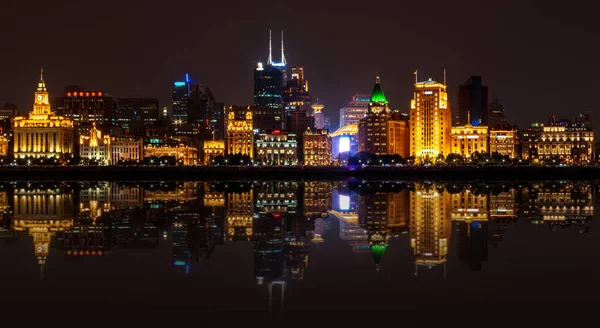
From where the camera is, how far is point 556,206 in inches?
1644

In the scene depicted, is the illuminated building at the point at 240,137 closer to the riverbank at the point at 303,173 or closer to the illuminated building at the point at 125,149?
the illuminated building at the point at 125,149

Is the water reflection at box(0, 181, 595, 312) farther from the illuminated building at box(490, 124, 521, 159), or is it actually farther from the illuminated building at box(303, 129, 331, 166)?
the illuminated building at box(303, 129, 331, 166)

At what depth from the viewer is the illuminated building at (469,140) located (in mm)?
169375

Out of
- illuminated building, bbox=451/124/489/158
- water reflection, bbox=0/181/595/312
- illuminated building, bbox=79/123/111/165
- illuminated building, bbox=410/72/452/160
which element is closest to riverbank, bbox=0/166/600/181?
illuminated building, bbox=451/124/489/158

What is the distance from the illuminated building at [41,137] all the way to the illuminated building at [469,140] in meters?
98.3

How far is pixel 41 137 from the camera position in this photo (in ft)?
558

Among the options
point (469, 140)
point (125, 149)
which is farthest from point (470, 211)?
point (125, 149)

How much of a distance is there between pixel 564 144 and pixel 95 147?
12186 cm

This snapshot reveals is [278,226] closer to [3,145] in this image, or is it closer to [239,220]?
[239,220]

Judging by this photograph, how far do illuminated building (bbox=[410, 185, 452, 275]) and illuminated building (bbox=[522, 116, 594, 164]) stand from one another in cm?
14175

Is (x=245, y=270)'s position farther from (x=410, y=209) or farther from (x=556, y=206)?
(x=556, y=206)

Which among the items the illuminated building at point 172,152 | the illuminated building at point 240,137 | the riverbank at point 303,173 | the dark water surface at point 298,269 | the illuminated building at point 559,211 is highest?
the illuminated building at point 240,137

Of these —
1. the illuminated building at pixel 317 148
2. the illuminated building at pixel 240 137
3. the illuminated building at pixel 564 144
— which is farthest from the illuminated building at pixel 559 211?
the illuminated building at pixel 240 137

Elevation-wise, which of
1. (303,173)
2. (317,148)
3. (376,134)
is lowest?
(303,173)
